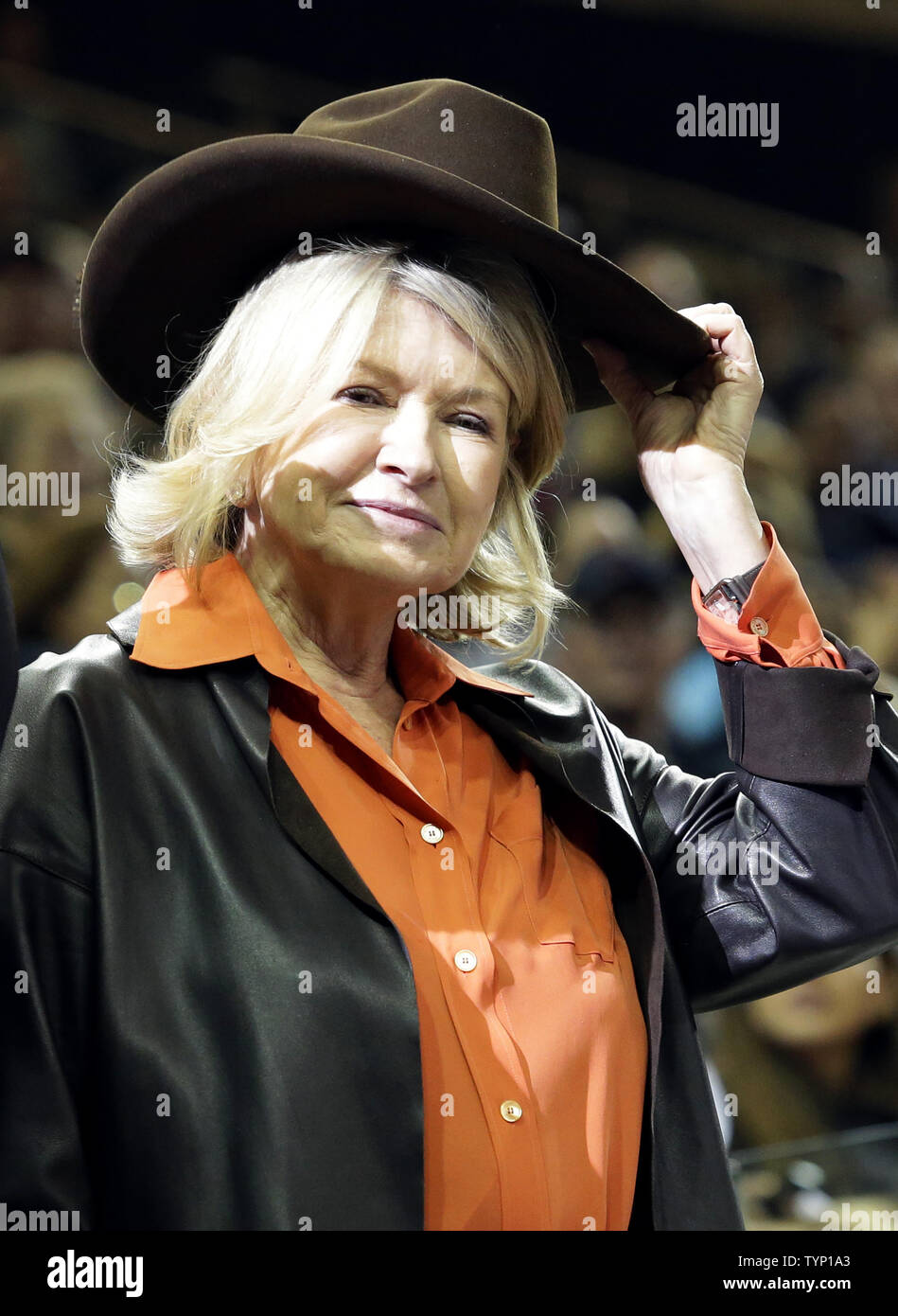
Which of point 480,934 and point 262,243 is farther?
point 262,243

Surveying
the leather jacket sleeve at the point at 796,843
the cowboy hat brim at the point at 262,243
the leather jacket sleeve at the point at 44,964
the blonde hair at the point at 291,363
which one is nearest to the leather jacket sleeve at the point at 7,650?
the leather jacket sleeve at the point at 44,964

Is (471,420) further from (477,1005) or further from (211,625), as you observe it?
(477,1005)

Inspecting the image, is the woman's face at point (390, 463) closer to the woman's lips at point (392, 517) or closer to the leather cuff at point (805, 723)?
the woman's lips at point (392, 517)

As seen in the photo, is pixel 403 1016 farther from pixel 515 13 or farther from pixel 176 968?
pixel 515 13

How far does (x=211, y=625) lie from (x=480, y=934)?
0.25m

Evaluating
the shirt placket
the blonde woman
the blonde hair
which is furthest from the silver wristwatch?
the shirt placket

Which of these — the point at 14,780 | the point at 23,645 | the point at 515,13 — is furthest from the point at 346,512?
the point at 515,13

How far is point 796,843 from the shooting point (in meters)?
0.89

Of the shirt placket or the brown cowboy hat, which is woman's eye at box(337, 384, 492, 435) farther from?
the shirt placket

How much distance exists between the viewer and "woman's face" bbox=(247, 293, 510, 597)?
82 centimetres

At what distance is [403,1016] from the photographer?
27.8 inches

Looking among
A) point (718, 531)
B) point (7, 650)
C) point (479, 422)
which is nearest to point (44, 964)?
point (7, 650)

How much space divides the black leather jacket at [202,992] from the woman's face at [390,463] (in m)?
0.10

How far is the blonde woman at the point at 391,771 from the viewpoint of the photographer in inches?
27.1
